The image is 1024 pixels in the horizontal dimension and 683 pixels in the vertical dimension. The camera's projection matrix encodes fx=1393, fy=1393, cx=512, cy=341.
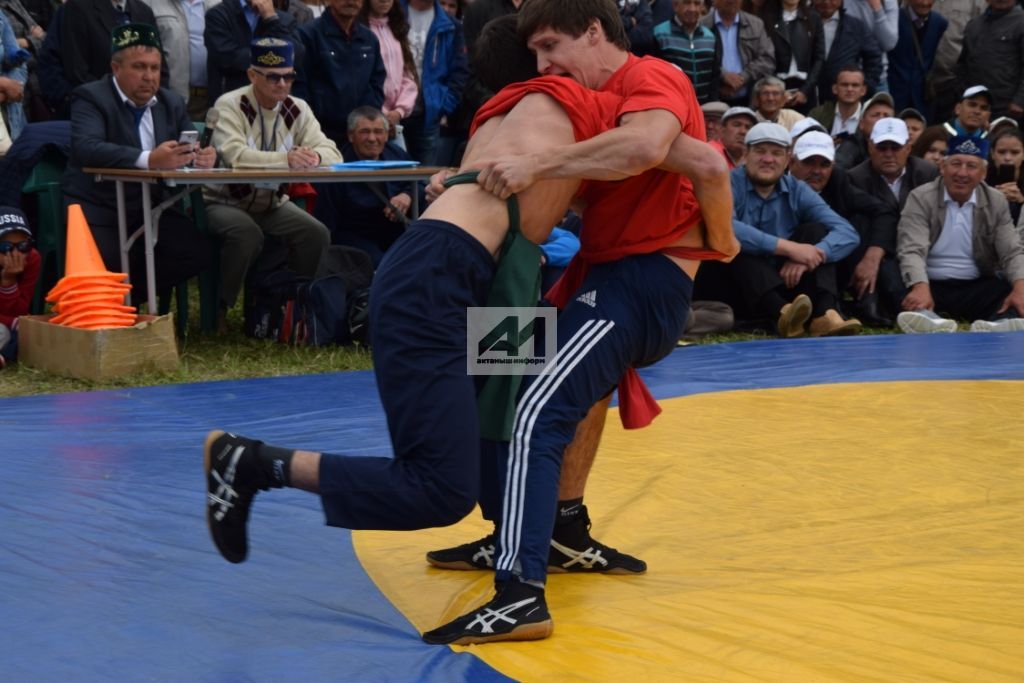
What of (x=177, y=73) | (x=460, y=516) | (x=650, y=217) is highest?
(x=177, y=73)

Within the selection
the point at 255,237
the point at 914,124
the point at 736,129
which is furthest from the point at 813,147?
the point at 255,237

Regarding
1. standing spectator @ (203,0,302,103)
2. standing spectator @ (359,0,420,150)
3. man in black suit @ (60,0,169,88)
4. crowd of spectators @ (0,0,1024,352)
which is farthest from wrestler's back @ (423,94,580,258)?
standing spectator @ (359,0,420,150)

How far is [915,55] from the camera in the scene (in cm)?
1005

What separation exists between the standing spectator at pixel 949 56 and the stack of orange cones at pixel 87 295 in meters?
6.35

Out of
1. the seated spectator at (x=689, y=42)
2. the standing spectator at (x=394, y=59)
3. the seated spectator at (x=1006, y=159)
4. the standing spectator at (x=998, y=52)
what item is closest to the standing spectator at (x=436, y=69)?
the standing spectator at (x=394, y=59)

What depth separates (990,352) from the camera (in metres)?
6.09

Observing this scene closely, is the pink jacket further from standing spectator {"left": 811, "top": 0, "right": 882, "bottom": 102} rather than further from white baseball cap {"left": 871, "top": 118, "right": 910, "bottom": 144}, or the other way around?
standing spectator {"left": 811, "top": 0, "right": 882, "bottom": 102}

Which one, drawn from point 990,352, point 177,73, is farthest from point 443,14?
point 990,352

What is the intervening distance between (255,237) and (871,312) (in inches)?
132

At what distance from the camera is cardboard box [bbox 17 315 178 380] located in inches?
227

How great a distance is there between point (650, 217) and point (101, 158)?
4084 millimetres

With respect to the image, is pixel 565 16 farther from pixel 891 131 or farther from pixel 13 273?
pixel 891 131

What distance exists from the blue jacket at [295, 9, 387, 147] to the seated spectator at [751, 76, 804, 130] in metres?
2.36

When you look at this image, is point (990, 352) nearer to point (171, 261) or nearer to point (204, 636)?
point (171, 261)
